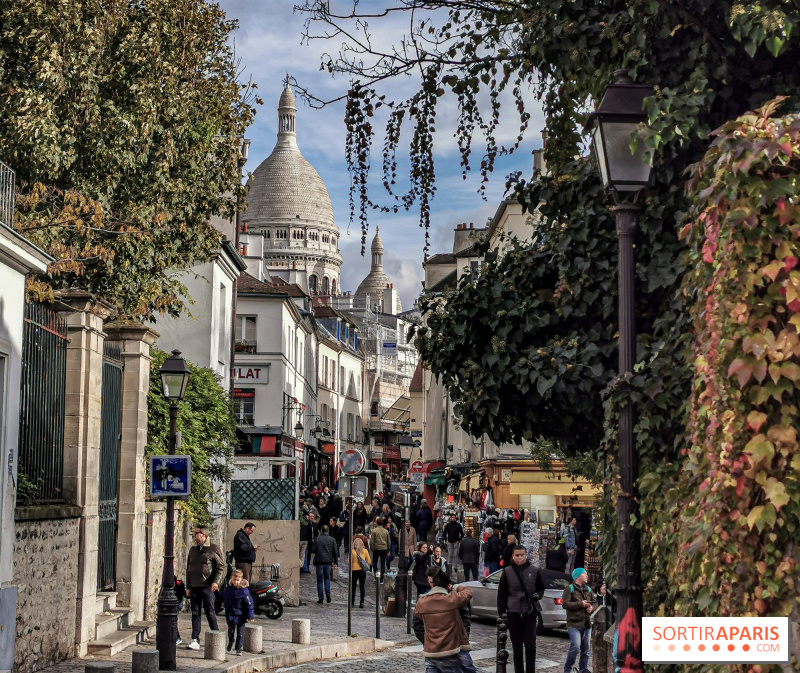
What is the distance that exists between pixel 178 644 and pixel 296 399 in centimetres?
3842

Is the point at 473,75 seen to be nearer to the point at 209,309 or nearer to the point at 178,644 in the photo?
the point at 178,644

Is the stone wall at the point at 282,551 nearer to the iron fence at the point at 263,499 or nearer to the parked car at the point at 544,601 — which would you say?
the iron fence at the point at 263,499

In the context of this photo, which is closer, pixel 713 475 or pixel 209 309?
pixel 713 475

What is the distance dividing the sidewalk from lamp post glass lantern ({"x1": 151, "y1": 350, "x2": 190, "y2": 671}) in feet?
1.00

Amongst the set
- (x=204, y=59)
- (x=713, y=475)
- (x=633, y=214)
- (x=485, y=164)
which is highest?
(x=204, y=59)

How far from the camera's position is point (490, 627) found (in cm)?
2153

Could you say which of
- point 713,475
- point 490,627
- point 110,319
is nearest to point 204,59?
point 110,319

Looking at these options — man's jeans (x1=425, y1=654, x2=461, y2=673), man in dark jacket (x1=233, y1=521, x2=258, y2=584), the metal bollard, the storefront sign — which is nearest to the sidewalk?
man in dark jacket (x1=233, y1=521, x2=258, y2=584)

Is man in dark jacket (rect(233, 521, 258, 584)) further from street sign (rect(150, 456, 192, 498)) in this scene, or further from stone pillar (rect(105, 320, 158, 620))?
street sign (rect(150, 456, 192, 498))

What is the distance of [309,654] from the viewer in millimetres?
16031

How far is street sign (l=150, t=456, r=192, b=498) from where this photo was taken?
14.5m

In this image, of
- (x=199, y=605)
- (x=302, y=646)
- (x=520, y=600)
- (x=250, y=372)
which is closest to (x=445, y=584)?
(x=520, y=600)

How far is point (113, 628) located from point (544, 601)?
27.1 ft

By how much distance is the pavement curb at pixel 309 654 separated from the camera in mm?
14363
